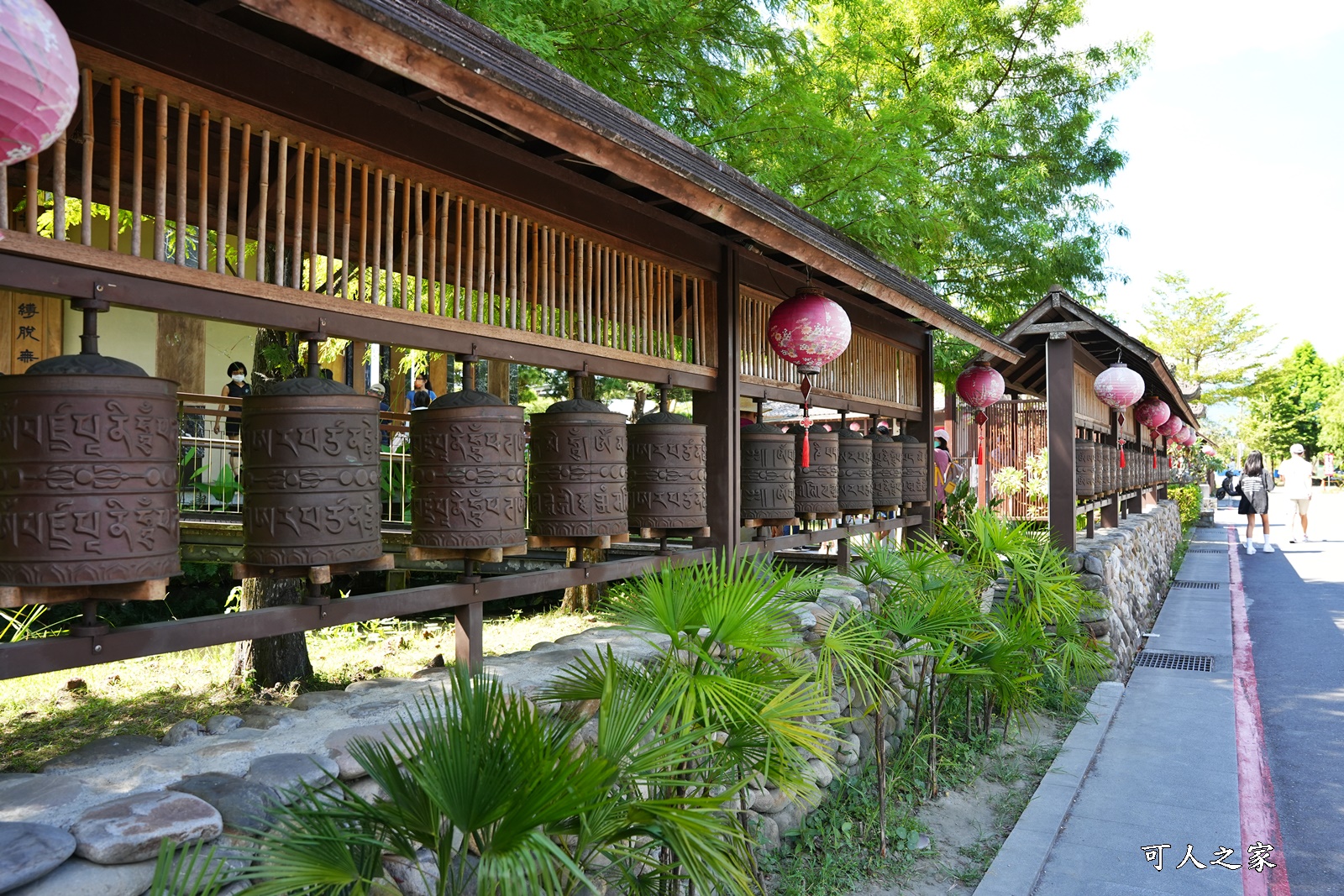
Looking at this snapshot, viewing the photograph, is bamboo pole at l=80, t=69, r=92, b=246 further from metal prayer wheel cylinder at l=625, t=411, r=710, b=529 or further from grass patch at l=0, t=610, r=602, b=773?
metal prayer wheel cylinder at l=625, t=411, r=710, b=529

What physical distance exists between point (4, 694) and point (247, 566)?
4415 millimetres

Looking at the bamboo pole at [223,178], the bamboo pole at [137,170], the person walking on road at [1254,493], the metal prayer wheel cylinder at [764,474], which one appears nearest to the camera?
the bamboo pole at [137,170]

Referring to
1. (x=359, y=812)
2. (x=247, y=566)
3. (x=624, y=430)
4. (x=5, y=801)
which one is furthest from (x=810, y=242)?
(x=5, y=801)

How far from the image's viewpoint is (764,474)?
574cm

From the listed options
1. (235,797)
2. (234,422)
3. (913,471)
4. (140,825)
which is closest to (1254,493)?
(913,471)

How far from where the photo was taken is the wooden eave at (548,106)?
103 inches

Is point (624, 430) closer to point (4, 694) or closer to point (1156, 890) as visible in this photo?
point (1156, 890)

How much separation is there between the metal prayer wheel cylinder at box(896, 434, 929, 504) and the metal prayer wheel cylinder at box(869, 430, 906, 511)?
8.9 inches

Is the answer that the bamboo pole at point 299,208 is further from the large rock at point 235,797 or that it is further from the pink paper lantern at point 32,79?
the large rock at point 235,797

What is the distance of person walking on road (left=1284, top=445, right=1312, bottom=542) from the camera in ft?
59.9

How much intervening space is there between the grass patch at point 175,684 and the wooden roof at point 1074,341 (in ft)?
19.6

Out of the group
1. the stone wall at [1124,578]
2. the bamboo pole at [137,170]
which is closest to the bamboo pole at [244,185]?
the bamboo pole at [137,170]

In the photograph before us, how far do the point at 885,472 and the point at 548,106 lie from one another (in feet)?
16.0

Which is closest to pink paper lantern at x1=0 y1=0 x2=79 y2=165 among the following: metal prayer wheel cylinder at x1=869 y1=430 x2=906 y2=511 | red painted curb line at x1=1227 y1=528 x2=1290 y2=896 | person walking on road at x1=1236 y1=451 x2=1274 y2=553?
red painted curb line at x1=1227 y1=528 x2=1290 y2=896
